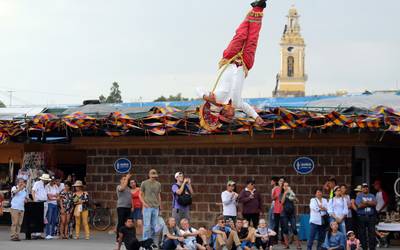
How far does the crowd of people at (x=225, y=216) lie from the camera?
19.8m

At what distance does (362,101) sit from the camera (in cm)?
2389

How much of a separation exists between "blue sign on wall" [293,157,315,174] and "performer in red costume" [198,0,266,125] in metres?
3.78

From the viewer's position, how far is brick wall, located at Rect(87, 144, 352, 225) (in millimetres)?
23453

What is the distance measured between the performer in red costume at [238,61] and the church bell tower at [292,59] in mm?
102571

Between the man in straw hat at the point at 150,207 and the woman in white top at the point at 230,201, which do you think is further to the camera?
the woman in white top at the point at 230,201

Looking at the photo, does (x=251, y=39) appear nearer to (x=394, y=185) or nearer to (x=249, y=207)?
(x=249, y=207)

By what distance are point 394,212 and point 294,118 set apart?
3435 millimetres

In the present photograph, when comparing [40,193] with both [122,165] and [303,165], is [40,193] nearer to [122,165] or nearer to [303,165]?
[122,165]

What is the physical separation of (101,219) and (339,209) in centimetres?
812

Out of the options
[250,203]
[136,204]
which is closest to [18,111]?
[136,204]

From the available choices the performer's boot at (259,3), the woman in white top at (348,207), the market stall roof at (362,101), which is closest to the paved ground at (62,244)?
the woman in white top at (348,207)

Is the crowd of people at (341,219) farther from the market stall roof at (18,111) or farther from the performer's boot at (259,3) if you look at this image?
the market stall roof at (18,111)

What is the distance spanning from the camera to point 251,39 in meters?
20.2

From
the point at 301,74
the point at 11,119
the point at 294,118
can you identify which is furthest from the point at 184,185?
the point at 301,74
